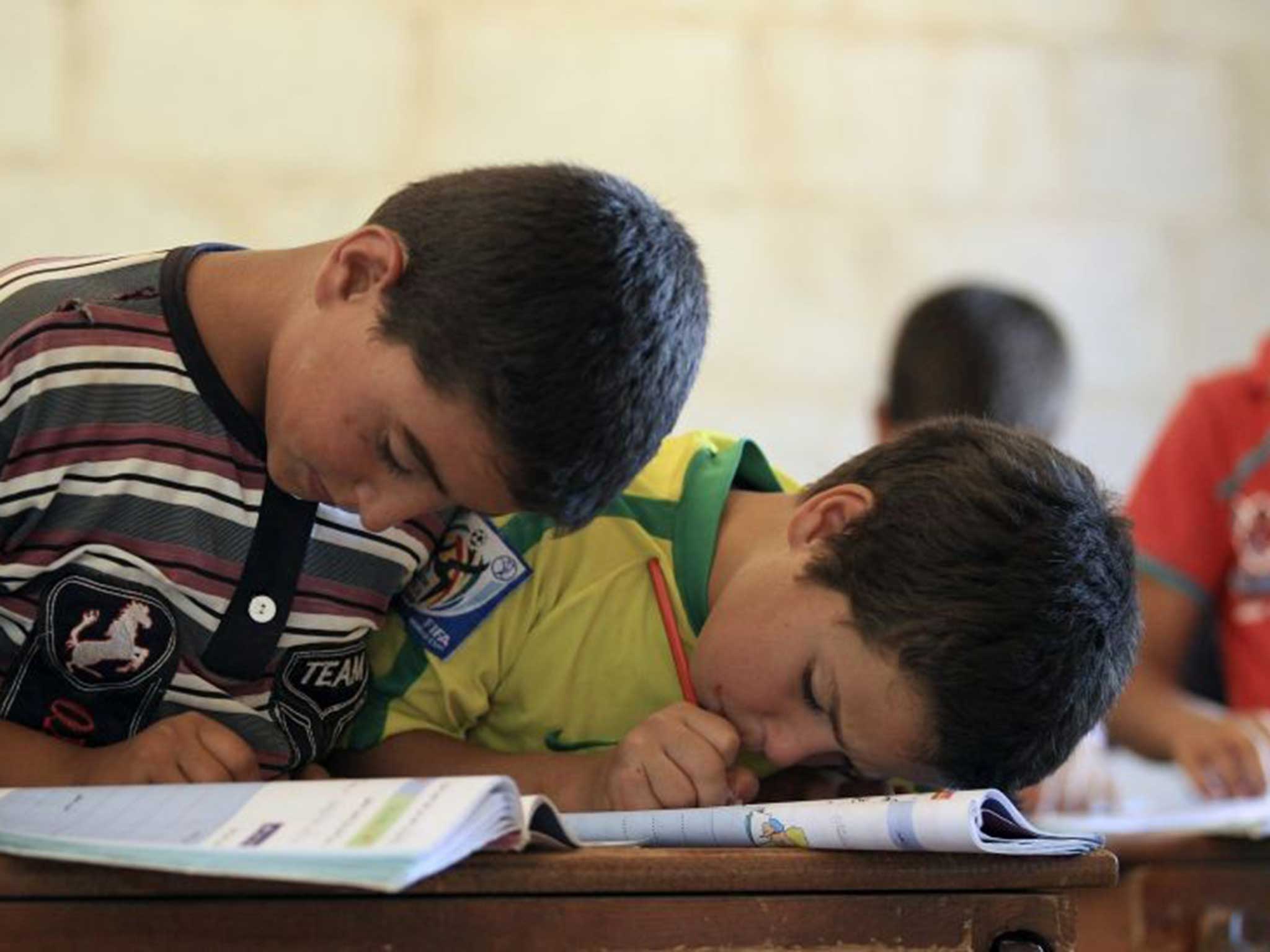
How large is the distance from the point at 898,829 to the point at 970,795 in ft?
0.14

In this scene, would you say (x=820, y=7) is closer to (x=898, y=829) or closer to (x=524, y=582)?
(x=524, y=582)

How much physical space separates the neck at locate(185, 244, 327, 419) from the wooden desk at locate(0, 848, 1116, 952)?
1.35 feet

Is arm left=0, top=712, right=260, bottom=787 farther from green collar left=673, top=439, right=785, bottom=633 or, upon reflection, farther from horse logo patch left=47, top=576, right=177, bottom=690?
green collar left=673, top=439, right=785, bottom=633

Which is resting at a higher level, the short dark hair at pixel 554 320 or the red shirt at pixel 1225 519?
the short dark hair at pixel 554 320

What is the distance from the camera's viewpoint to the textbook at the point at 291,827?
723 mm

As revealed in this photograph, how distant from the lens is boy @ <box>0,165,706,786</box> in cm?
103

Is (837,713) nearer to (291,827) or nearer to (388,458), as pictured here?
(388,458)

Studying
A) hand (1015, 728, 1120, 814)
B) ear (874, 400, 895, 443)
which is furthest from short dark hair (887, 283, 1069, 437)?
hand (1015, 728, 1120, 814)

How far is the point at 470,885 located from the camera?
817 millimetres

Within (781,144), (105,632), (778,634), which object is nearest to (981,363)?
(781,144)

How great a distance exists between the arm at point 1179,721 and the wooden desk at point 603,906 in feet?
2.71

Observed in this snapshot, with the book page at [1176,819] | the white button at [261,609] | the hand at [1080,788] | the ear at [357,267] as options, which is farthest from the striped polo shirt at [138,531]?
the hand at [1080,788]

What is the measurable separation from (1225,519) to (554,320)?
131 cm

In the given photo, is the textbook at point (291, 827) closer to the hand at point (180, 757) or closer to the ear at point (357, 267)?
the hand at point (180, 757)
